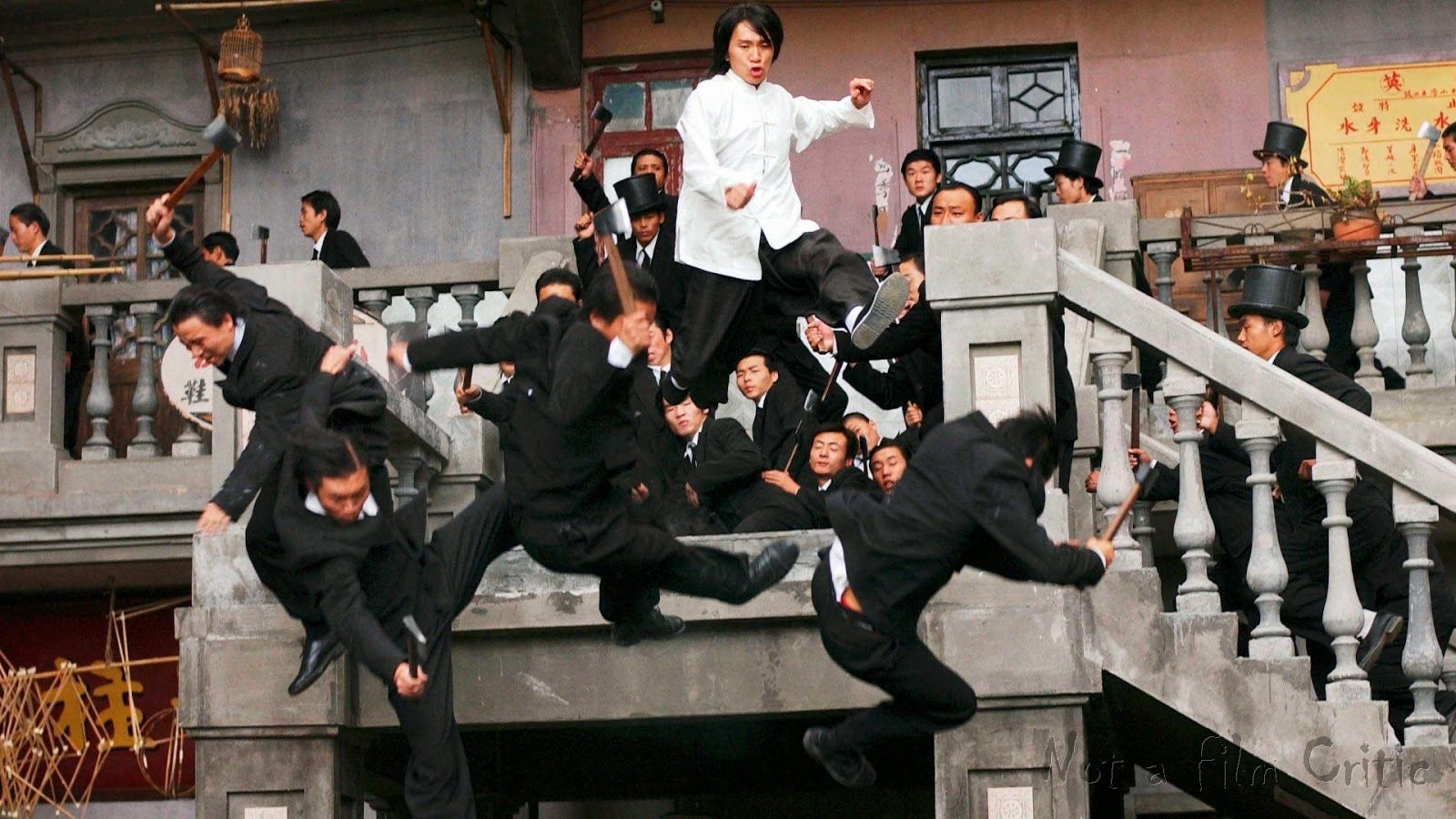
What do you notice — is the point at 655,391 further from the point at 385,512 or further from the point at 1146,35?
the point at 1146,35

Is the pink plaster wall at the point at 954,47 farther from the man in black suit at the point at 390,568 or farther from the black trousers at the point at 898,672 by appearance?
Answer: the black trousers at the point at 898,672

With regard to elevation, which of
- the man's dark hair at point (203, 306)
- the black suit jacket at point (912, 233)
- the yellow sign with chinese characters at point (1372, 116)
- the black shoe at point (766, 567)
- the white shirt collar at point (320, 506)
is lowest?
the black shoe at point (766, 567)

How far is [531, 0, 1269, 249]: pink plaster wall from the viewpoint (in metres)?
14.9

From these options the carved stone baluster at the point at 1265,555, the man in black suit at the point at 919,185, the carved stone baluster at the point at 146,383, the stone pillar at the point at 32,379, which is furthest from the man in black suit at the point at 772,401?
the stone pillar at the point at 32,379

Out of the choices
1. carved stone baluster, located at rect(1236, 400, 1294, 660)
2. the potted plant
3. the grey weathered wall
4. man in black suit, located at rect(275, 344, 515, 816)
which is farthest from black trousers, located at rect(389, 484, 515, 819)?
the grey weathered wall

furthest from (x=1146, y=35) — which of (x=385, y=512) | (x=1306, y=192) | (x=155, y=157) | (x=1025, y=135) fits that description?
(x=385, y=512)

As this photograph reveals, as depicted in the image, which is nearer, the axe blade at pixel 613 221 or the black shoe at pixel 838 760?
the axe blade at pixel 613 221

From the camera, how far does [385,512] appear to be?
27.4 ft

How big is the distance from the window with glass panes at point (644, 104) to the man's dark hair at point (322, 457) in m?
7.77

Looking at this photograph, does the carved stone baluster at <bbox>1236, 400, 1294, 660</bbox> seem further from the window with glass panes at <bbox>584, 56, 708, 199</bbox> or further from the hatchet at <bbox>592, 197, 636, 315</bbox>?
the window with glass panes at <bbox>584, 56, 708, 199</bbox>

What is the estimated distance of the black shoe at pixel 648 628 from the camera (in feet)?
28.5

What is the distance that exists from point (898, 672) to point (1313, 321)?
4.28 metres

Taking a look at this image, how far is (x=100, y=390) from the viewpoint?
12.3 m

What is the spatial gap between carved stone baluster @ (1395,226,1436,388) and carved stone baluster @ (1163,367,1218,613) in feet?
10.8
